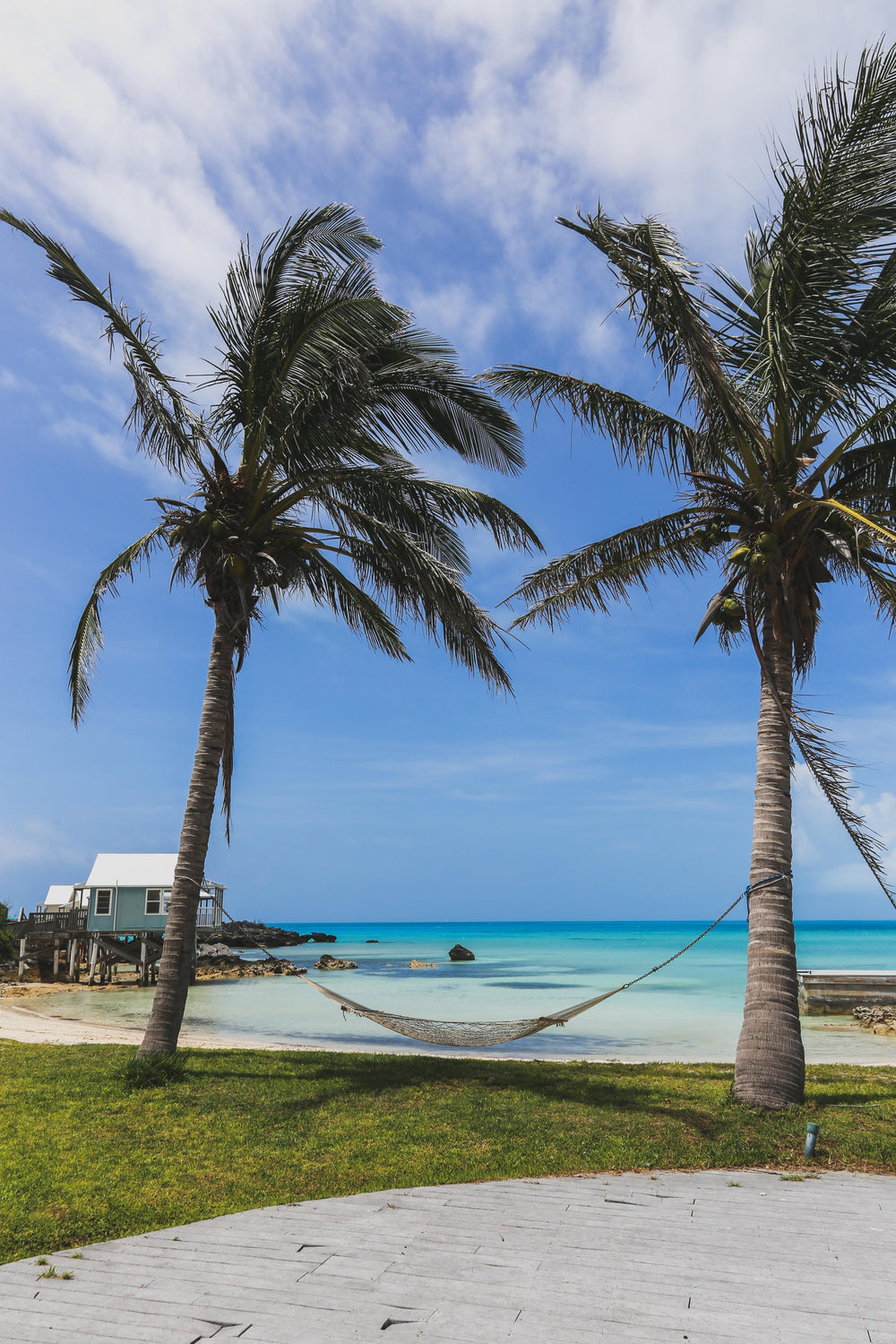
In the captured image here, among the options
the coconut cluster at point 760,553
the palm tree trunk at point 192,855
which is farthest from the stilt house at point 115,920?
the coconut cluster at point 760,553

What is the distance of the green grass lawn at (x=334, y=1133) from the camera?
443 cm

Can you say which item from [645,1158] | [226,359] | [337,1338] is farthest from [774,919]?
[226,359]

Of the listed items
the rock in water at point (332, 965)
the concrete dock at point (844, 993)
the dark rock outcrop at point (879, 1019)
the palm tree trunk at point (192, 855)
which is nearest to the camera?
the palm tree trunk at point (192, 855)

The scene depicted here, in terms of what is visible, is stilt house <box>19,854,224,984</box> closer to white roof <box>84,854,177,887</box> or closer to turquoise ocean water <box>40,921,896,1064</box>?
white roof <box>84,854,177,887</box>

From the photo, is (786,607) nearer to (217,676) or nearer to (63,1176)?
(217,676)

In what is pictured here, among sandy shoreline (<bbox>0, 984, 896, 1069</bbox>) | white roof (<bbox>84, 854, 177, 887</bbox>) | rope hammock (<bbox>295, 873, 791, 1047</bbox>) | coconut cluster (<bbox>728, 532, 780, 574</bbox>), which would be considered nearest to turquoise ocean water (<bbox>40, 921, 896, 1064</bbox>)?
sandy shoreline (<bbox>0, 984, 896, 1069</bbox>)

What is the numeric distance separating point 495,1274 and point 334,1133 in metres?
2.38

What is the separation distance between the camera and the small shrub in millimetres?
6633

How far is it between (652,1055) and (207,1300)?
11159mm

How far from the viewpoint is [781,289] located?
654 cm

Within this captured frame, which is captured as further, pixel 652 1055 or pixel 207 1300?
pixel 652 1055

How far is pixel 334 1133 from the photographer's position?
5.61m

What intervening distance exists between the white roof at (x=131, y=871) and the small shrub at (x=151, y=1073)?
1918cm

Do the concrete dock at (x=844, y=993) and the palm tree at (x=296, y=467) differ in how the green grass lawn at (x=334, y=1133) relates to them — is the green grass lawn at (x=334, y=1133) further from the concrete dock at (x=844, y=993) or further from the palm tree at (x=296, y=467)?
the concrete dock at (x=844, y=993)
